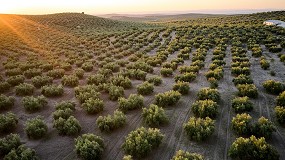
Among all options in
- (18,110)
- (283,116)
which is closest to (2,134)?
(18,110)

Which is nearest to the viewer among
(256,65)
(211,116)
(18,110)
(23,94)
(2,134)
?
(2,134)

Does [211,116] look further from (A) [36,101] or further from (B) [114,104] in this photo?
(A) [36,101]

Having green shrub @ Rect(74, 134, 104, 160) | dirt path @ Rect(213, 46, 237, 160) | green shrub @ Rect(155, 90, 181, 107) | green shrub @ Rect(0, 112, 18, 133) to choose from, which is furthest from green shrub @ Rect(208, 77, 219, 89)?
green shrub @ Rect(0, 112, 18, 133)

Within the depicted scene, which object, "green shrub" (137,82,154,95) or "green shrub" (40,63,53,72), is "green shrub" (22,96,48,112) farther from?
"green shrub" (40,63,53,72)

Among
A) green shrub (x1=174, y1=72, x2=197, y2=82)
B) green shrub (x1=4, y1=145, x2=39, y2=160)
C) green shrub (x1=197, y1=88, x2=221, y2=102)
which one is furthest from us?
green shrub (x1=174, y1=72, x2=197, y2=82)

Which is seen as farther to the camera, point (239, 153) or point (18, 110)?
point (18, 110)

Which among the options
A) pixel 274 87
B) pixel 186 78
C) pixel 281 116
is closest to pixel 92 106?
Result: pixel 186 78
